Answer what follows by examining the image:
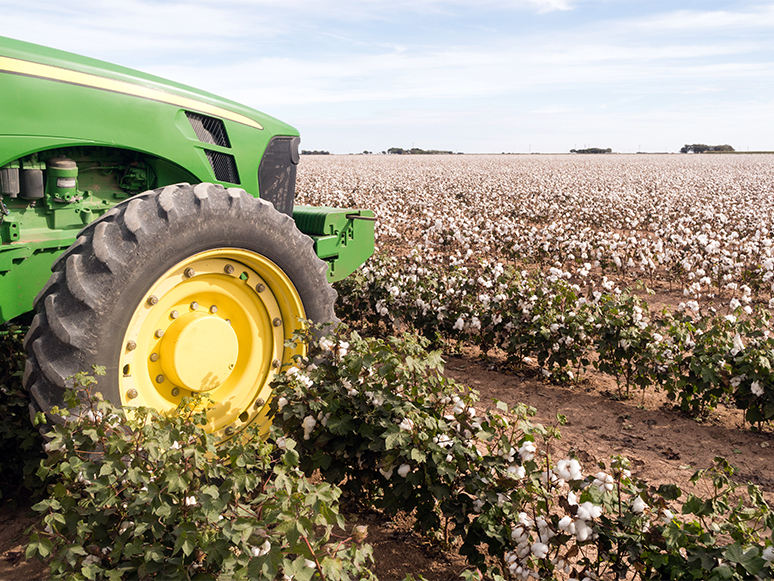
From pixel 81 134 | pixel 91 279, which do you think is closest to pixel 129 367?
pixel 91 279

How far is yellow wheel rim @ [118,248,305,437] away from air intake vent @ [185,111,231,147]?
1082 millimetres

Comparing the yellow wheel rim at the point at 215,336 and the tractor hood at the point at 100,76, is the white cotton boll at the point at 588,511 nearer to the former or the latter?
the yellow wheel rim at the point at 215,336

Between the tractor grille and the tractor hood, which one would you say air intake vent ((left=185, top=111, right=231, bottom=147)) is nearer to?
the tractor hood

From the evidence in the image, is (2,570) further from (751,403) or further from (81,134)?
(751,403)

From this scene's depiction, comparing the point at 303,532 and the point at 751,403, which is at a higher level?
the point at 303,532

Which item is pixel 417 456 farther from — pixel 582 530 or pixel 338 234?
pixel 338 234

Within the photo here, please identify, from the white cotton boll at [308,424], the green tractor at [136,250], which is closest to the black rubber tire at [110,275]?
the green tractor at [136,250]

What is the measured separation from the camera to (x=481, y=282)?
21.5 ft

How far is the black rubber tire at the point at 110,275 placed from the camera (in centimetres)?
263

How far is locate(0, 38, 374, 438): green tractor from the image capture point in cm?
269

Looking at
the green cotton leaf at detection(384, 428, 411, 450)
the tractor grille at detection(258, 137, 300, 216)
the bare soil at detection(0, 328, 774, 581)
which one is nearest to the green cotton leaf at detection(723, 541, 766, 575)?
the bare soil at detection(0, 328, 774, 581)

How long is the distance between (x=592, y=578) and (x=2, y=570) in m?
2.82

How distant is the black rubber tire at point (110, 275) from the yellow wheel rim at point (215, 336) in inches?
3.5

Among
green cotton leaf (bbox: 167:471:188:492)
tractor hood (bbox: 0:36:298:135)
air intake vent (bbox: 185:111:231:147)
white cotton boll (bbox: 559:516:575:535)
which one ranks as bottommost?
white cotton boll (bbox: 559:516:575:535)
